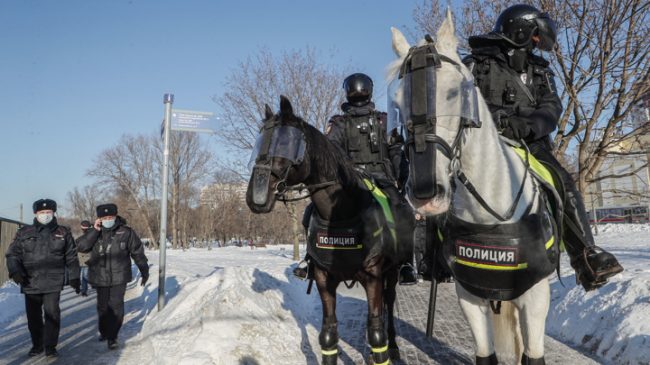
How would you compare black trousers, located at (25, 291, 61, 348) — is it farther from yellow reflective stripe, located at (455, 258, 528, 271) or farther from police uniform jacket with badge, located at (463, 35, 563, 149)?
police uniform jacket with badge, located at (463, 35, 563, 149)

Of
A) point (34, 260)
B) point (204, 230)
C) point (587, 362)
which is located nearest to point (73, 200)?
point (204, 230)

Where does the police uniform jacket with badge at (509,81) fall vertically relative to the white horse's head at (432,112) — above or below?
above

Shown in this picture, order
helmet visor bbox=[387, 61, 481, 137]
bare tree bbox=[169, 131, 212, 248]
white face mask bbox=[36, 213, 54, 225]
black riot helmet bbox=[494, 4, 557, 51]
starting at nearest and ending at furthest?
helmet visor bbox=[387, 61, 481, 137] → black riot helmet bbox=[494, 4, 557, 51] → white face mask bbox=[36, 213, 54, 225] → bare tree bbox=[169, 131, 212, 248]

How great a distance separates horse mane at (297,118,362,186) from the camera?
3.96 m

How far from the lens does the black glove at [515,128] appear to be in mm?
2619

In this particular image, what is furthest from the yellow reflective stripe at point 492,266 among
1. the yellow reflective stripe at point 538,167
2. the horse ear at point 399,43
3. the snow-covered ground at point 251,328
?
the snow-covered ground at point 251,328

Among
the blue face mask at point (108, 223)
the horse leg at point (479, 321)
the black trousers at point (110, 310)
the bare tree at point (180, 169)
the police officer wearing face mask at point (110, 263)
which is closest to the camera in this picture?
the horse leg at point (479, 321)

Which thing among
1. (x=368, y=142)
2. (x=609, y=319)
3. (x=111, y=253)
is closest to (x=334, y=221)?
(x=368, y=142)

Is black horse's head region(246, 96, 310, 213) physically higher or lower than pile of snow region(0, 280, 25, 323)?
higher

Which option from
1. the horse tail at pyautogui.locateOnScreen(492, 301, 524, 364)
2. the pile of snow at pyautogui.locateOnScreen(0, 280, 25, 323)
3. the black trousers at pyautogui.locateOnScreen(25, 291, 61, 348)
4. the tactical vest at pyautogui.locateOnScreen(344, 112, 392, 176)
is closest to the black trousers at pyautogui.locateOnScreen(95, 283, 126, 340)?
the black trousers at pyautogui.locateOnScreen(25, 291, 61, 348)

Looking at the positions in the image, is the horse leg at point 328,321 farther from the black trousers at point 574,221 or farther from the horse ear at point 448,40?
the horse ear at point 448,40

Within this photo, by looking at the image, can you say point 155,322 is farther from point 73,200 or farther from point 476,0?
point 73,200

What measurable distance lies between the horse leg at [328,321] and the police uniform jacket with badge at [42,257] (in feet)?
14.2

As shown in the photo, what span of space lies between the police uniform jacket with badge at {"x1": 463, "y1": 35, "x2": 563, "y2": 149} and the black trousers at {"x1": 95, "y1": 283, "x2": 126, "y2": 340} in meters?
6.11
